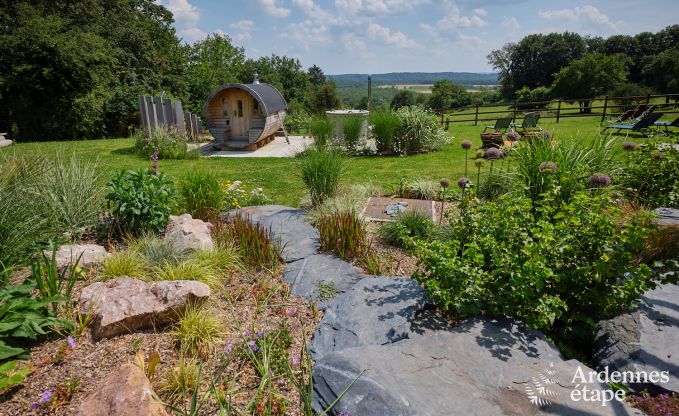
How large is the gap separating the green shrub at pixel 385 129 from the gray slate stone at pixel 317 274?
6.77 metres

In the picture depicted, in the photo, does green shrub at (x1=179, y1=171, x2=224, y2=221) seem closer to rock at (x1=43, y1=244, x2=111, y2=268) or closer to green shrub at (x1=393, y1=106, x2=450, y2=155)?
rock at (x1=43, y1=244, x2=111, y2=268)

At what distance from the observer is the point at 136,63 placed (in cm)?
1897

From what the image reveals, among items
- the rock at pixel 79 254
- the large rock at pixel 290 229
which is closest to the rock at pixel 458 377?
the large rock at pixel 290 229

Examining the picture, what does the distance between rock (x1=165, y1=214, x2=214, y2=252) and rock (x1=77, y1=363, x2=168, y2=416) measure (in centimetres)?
166

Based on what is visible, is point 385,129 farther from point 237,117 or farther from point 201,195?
point 201,195

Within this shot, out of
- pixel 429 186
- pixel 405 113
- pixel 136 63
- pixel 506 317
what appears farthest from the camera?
pixel 136 63

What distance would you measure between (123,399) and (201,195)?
124 inches

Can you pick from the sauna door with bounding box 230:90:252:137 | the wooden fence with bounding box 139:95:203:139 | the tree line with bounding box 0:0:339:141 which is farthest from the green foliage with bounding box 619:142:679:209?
the tree line with bounding box 0:0:339:141

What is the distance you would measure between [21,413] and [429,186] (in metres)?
5.38

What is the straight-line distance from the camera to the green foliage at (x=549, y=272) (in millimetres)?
2381

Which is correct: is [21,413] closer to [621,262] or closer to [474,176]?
[621,262]

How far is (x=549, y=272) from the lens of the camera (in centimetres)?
224

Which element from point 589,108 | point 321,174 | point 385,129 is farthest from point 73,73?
point 589,108

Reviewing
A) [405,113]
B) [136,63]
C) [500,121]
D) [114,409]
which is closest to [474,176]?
[405,113]
